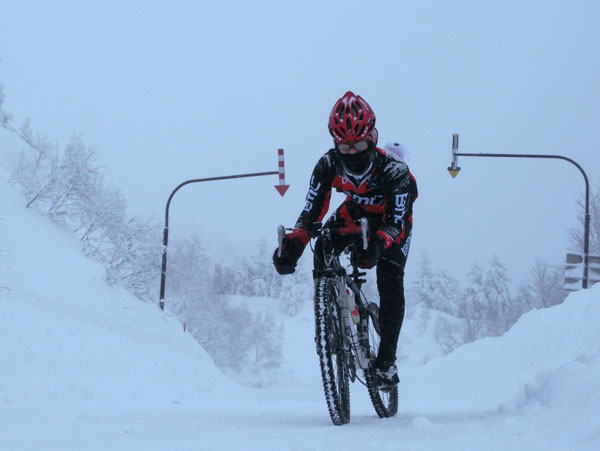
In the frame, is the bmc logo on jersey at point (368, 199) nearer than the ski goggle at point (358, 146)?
No

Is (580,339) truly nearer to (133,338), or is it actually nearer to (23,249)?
(133,338)

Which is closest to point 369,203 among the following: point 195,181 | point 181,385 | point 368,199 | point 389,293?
point 368,199

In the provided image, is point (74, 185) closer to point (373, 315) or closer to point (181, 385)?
point (181, 385)

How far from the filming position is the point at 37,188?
50.6 ft

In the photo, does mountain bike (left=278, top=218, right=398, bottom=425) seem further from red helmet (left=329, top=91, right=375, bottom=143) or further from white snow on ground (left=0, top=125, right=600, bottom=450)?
red helmet (left=329, top=91, right=375, bottom=143)

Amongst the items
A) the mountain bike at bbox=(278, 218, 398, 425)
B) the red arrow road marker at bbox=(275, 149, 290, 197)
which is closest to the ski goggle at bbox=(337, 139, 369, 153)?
the mountain bike at bbox=(278, 218, 398, 425)

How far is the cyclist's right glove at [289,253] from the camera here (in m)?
3.97

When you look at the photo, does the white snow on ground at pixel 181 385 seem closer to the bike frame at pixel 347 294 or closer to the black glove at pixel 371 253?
the bike frame at pixel 347 294

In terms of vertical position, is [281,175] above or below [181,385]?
above

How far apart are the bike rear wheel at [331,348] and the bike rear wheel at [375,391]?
1.13 feet

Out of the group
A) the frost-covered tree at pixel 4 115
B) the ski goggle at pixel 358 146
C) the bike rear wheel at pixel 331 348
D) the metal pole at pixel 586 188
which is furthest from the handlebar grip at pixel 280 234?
the frost-covered tree at pixel 4 115

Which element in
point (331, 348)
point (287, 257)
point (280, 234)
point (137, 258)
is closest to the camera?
point (331, 348)

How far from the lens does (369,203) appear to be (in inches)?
174

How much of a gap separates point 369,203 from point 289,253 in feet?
2.81
